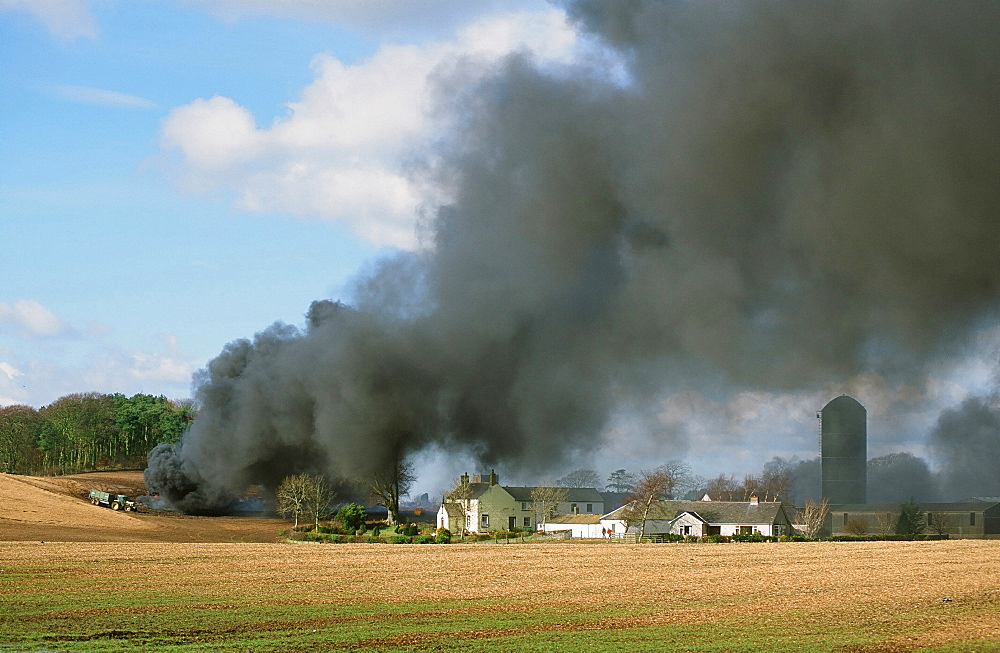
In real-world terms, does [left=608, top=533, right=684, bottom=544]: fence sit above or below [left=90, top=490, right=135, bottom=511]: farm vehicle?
below

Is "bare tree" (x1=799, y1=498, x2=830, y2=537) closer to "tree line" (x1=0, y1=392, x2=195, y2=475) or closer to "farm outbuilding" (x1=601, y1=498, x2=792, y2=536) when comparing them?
"farm outbuilding" (x1=601, y1=498, x2=792, y2=536)

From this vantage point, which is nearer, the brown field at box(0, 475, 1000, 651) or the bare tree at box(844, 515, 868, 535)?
the brown field at box(0, 475, 1000, 651)

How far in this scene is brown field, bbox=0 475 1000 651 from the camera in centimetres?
2283

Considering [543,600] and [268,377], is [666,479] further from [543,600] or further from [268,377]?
[543,600]

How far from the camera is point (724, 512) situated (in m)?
103

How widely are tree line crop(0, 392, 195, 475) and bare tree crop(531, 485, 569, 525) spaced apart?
45415 millimetres

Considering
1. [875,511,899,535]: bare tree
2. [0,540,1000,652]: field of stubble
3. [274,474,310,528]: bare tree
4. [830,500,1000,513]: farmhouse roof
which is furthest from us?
[830,500,1000,513]: farmhouse roof

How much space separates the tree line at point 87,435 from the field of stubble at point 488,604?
92.3 meters

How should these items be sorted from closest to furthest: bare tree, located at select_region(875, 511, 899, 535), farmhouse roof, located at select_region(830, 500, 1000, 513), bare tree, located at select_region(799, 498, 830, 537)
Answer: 1. bare tree, located at select_region(875, 511, 899, 535)
2. bare tree, located at select_region(799, 498, 830, 537)
3. farmhouse roof, located at select_region(830, 500, 1000, 513)

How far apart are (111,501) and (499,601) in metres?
77.8

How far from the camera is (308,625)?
973 inches

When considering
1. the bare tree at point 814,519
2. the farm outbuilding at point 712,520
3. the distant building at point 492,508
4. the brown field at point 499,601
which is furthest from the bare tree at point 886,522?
the brown field at point 499,601

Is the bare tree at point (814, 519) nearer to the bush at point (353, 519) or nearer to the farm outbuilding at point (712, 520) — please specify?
the farm outbuilding at point (712, 520)

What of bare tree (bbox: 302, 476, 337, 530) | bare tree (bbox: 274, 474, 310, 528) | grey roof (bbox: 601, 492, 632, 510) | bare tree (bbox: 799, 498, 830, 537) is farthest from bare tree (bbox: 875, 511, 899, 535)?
bare tree (bbox: 274, 474, 310, 528)
